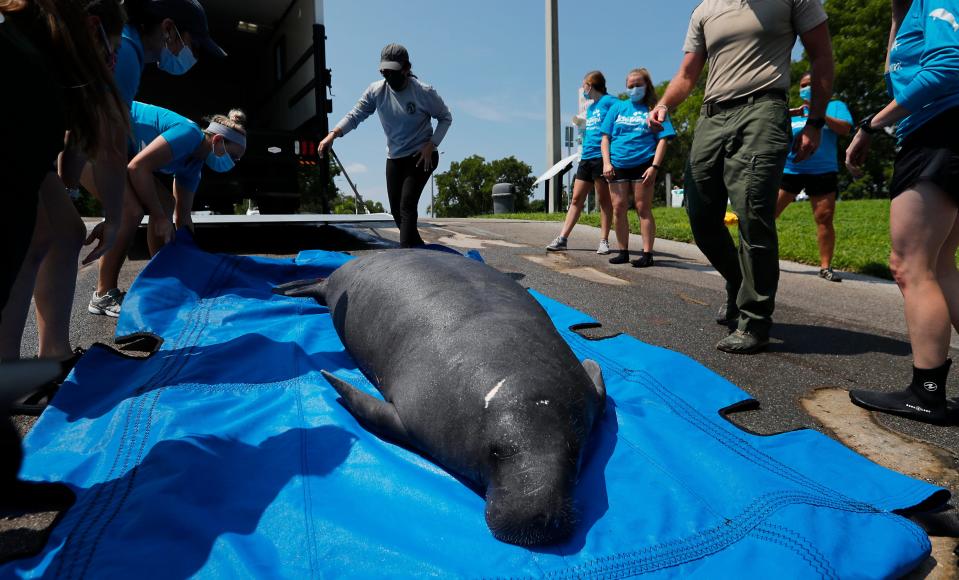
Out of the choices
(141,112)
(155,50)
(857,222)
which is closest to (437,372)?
(155,50)

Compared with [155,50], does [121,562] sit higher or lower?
lower

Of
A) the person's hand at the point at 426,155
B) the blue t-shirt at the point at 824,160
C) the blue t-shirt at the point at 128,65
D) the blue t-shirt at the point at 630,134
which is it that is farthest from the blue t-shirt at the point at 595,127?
the blue t-shirt at the point at 128,65

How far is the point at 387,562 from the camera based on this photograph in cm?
158

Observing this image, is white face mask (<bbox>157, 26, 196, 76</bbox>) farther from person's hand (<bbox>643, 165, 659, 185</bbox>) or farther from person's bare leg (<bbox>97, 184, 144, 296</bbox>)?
person's hand (<bbox>643, 165, 659, 185</bbox>)

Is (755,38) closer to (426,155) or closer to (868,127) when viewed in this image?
(868,127)

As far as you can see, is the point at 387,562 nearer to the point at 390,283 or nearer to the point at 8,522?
the point at 8,522

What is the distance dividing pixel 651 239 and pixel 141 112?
17.9 ft

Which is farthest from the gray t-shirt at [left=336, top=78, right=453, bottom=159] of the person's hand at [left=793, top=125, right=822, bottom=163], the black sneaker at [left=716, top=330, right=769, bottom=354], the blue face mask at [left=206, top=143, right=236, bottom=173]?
the black sneaker at [left=716, top=330, right=769, bottom=354]

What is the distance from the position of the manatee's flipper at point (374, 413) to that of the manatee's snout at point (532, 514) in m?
0.60

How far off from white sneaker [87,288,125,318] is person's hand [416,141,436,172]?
2.95 meters

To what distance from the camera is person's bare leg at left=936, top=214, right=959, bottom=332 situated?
8.57ft

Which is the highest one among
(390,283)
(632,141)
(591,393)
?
(632,141)

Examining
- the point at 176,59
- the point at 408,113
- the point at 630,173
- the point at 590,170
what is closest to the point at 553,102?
the point at 590,170

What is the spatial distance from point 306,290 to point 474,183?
186 ft
